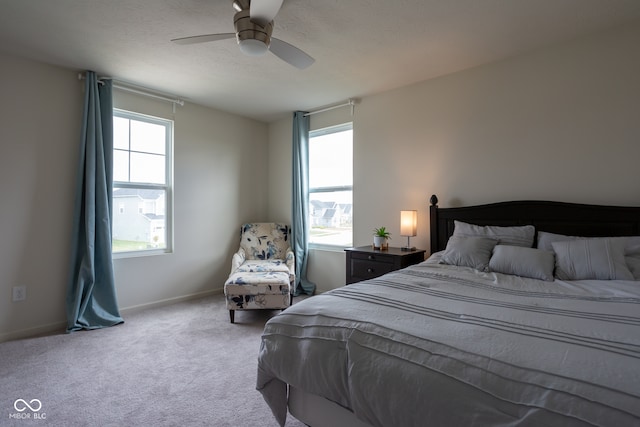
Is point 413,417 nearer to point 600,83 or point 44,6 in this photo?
point 600,83

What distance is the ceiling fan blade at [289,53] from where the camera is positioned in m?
2.17

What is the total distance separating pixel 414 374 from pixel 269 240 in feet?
11.4

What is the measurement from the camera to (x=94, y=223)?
3.12m

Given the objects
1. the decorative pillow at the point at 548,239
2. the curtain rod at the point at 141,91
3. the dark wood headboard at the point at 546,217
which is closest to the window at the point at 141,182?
the curtain rod at the point at 141,91

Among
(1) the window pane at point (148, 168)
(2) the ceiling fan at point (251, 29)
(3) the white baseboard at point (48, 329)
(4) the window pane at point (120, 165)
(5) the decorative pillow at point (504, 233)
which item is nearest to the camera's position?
(2) the ceiling fan at point (251, 29)

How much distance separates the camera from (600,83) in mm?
2465

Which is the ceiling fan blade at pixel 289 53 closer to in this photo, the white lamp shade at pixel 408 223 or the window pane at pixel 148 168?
the white lamp shade at pixel 408 223

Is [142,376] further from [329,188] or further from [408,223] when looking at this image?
[329,188]

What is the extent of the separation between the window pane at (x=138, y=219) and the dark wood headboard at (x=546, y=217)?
10.1ft

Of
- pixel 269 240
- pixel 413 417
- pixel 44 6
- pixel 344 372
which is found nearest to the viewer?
pixel 413 417

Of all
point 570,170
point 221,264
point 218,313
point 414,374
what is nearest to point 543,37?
point 570,170

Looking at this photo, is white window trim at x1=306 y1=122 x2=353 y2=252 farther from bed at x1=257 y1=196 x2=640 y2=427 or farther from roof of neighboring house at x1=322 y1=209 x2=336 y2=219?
bed at x1=257 y1=196 x2=640 y2=427

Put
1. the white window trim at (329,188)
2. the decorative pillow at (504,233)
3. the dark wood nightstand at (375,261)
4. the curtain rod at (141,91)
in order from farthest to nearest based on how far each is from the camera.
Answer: the white window trim at (329,188)
the curtain rod at (141,91)
the dark wood nightstand at (375,261)
the decorative pillow at (504,233)

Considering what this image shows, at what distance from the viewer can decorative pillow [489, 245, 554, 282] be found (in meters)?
2.11
